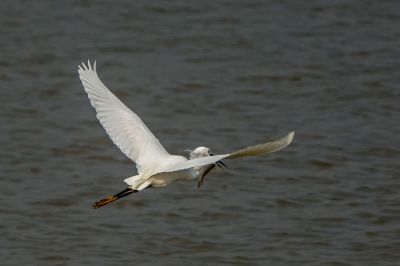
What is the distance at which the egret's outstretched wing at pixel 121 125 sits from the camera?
6621 mm

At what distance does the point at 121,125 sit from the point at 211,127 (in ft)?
9.97

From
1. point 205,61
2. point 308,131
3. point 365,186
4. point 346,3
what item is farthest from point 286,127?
point 346,3

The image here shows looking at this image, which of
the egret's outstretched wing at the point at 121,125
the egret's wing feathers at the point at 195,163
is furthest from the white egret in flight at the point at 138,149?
the egret's wing feathers at the point at 195,163

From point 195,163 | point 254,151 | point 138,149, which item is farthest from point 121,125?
point 254,151

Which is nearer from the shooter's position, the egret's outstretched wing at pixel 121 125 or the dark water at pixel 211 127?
the egret's outstretched wing at pixel 121 125

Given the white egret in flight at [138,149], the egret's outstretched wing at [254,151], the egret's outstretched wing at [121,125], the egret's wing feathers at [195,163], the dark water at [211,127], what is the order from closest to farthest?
1. the egret's outstretched wing at [254,151]
2. the egret's wing feathers at [195,163]
3. the white egret in flight at [138,149]
4. the egret's outstretched wing at [121,125]
5. the dark water at [211,127]

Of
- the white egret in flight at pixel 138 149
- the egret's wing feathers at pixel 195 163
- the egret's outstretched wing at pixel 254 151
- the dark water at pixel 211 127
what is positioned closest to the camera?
the egret's outstretched wing at pixel 254 151

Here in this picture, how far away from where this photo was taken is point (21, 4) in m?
12.9

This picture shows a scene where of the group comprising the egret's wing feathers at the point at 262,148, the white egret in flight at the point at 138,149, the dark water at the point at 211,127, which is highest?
the egret's wing feathers at the point at 262,148

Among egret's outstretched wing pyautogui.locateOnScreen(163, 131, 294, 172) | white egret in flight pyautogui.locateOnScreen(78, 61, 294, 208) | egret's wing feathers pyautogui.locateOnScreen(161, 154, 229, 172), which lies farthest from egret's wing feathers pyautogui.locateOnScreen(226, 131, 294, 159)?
white egret in flight pyautogui.locateOnScreen(78, 61, 294, 208)

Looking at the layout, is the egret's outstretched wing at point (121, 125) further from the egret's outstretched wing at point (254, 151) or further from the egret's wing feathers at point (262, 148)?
the egret's wing feathers at point (262, 148)

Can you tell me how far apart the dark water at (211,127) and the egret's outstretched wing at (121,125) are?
1.01 meters

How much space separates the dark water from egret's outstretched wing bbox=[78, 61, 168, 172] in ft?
3.31

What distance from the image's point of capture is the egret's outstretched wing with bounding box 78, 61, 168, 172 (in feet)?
21.7
